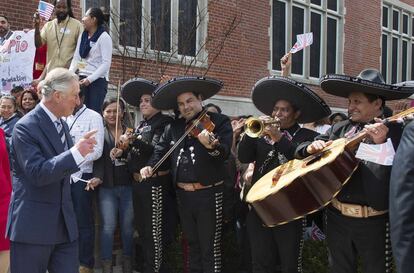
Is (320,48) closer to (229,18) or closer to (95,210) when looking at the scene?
(229,18)

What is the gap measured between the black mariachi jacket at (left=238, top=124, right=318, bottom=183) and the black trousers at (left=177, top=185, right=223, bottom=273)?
43 cm

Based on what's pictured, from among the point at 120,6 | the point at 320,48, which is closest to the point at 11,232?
the point at 120,6

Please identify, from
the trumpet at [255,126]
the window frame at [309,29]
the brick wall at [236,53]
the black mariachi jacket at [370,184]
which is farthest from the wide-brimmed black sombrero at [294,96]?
the window frame at [309,29]

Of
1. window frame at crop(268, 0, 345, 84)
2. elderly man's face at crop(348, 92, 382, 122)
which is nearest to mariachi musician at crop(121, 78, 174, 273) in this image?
elderly man's face at crop(348, 92, 382, 122)

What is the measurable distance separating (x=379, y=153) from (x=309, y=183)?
0.49 metres

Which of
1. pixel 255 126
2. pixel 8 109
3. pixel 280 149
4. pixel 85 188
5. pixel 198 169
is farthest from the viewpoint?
pixel 8 109

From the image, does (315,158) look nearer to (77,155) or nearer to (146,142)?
(77,155)

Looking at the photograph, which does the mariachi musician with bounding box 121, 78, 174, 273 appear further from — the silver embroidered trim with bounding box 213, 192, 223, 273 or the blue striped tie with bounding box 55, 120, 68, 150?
the blue striped tie with bounding box 55, 120, 68, 150

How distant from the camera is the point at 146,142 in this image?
5.29m

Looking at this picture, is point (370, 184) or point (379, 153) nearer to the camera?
point (379, 153)

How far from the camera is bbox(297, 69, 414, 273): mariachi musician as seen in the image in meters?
3.58

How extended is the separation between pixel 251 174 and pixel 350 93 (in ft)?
4.00

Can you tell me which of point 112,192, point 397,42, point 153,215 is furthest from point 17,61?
point 397,42

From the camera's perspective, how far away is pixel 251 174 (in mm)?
4750
